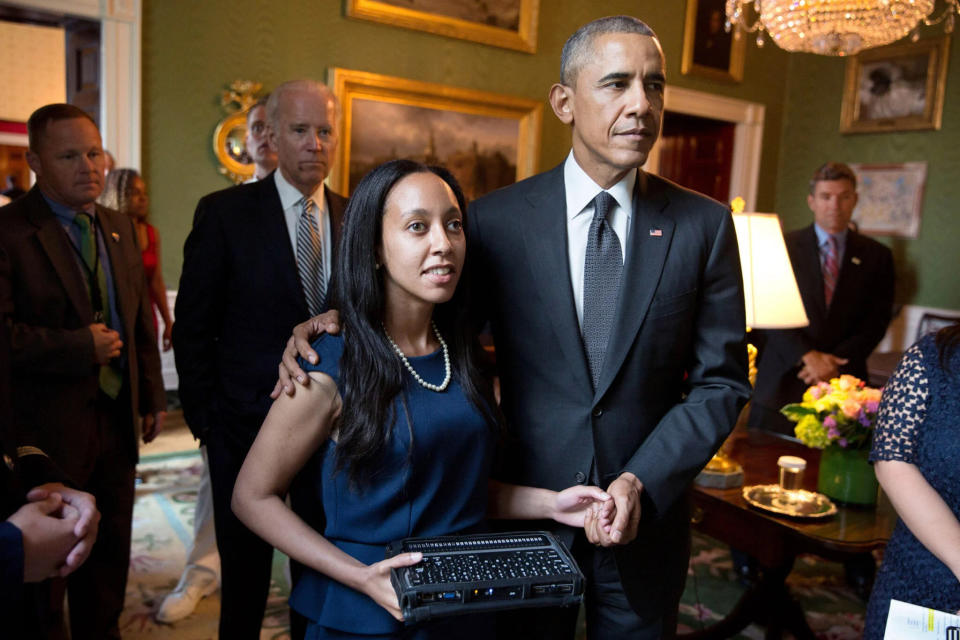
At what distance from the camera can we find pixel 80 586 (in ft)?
8.63

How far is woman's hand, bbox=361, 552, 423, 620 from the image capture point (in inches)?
52.3

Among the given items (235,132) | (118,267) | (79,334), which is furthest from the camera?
(235,132)

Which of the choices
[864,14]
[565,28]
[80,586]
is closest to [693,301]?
[80,586]

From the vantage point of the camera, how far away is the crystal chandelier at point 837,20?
4570mm

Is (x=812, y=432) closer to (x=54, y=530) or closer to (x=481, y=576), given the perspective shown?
(x=481, y=576)

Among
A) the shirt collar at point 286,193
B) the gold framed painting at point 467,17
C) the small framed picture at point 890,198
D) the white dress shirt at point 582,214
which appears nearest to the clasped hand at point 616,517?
the white dress shirt at point 582,214

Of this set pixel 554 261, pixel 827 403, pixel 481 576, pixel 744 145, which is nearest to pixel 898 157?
pixel 744 145

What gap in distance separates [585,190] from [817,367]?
2767mm

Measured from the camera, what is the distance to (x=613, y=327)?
171cm

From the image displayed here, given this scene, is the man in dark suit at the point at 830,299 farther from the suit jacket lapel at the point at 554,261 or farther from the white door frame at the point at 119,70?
the white door frame at the point at 119,70

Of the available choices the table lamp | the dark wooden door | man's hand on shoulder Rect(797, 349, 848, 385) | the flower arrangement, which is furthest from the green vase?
the dark wooden door

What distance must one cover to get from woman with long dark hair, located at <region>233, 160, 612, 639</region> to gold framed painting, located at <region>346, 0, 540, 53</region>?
516 centimetres

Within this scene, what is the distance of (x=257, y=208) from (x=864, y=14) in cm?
389

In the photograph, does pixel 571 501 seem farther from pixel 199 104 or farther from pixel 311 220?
pixel 199 104
